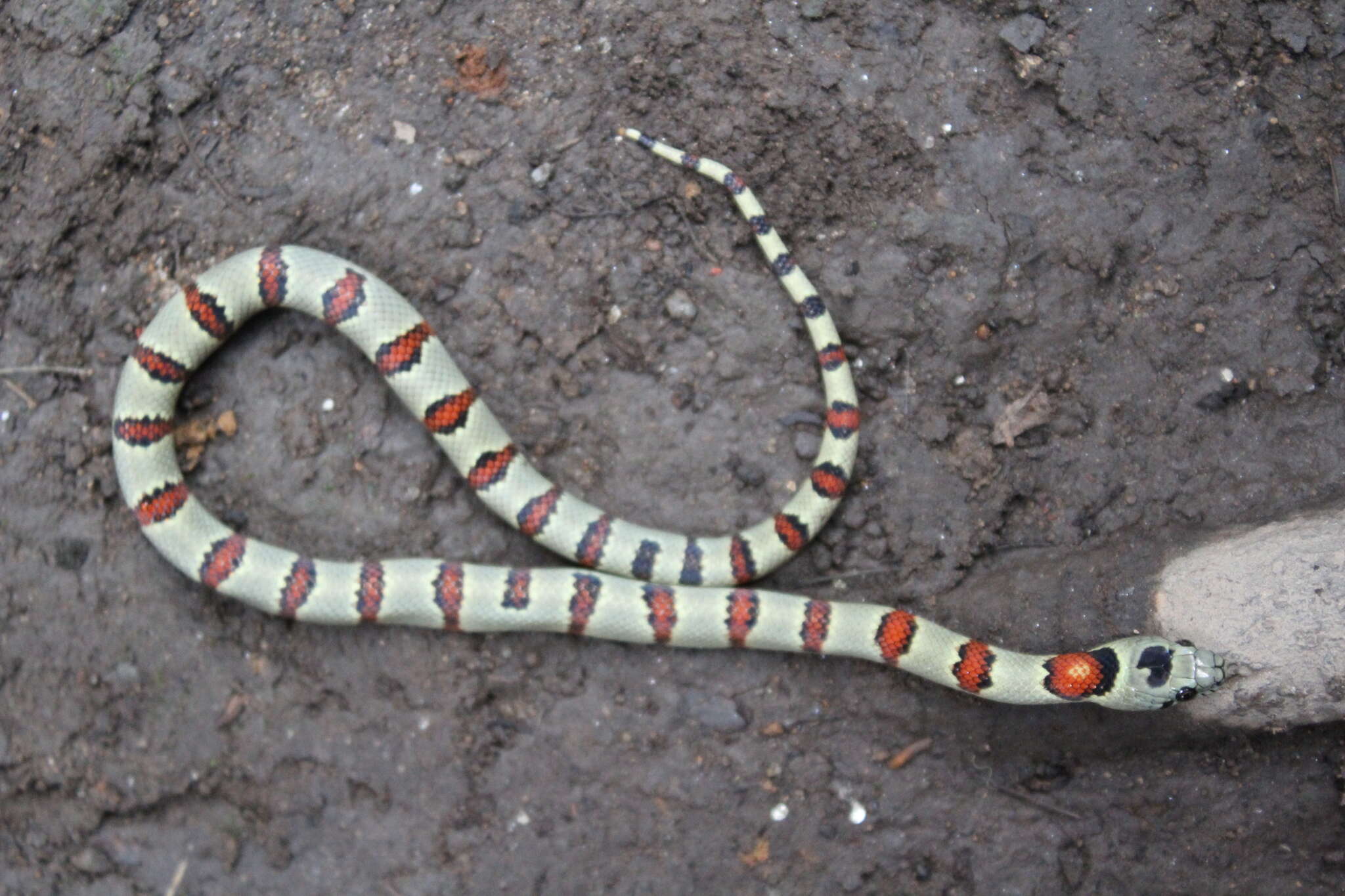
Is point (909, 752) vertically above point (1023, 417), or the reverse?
point (1023, 417)

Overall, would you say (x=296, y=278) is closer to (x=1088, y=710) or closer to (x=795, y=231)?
(x=795, y=231)

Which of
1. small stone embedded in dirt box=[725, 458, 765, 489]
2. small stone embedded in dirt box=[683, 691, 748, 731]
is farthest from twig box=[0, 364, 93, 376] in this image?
small stone embedded in dirt box=[683, 691, 748, 731]

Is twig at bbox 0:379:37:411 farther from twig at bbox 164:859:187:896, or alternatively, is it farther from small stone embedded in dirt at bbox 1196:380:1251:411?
small stone embedded in dirt at bbox 1196:380:1251:411

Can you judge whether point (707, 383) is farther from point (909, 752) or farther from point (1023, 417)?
point (909, 752)

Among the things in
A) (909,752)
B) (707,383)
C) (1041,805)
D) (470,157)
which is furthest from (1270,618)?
(470,157)

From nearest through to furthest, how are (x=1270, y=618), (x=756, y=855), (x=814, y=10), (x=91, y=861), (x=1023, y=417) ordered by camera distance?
(x=1270, y=618), (x=91, y=861), (x=756, y=855), (x=1023, y=417), (x=814, y=10)

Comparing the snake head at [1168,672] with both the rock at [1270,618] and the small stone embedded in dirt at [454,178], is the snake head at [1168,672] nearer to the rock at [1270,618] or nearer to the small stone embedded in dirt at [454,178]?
the rock at [1270,618]
